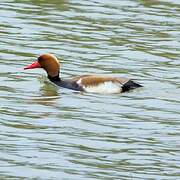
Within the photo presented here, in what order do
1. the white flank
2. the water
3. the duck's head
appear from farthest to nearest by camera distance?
1. the duck's head
2. the white flank
3. the water

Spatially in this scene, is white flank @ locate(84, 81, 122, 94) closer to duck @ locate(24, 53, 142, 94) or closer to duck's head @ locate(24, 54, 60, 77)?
duck @ locate(24, 53, 142, 94)

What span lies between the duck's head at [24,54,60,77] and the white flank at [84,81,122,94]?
2.58ft

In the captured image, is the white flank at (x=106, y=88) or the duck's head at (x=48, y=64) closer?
the white flank at (x=106, y=88)

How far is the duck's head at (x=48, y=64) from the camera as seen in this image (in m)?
16.0

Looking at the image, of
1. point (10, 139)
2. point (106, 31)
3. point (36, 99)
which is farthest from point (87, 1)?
point (10, 139)

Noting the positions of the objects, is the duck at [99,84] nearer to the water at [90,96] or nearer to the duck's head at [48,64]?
the water at [90,96]

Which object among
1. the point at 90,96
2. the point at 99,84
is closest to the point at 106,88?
the point at 99,84

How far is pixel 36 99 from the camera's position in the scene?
14.7 metres

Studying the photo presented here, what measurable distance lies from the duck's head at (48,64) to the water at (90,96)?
18cm

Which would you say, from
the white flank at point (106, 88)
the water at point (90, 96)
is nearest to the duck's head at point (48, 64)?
the water at point (90, 96)

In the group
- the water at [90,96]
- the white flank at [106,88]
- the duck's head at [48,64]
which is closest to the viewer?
the water at [90,96]

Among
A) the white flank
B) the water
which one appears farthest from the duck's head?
the white flank

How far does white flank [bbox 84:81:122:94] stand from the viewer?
15.2 meters

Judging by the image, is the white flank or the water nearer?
the water
